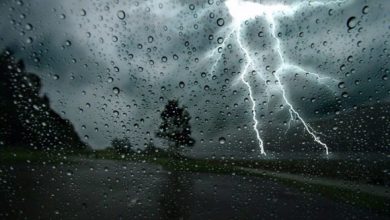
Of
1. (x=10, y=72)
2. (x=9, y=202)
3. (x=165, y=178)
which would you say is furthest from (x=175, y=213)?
(x=10, y=72)

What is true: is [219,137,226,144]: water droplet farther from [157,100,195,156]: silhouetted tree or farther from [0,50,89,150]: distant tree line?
[0,50,89,150]: distant tree line

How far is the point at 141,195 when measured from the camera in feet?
7.90

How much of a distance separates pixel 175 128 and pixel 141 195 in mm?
732

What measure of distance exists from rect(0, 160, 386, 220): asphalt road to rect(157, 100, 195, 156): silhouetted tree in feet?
0.79

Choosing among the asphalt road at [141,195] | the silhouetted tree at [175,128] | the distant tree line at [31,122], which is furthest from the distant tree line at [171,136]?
the distant tree line at [31,122]

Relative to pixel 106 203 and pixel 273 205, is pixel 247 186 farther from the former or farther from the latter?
pixel 106 203

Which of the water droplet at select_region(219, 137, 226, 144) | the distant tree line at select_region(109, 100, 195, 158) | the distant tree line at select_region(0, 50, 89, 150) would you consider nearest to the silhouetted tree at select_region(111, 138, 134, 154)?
the distant tree line at select_region(109, 100, 195, 158)

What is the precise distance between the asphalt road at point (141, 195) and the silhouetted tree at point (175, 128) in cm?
24

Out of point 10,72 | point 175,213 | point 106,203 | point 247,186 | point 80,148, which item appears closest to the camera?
point 10,72

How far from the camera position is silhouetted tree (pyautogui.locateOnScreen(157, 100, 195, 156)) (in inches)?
81.6

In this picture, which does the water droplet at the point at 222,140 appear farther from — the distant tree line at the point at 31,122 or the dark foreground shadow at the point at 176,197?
the distant tree line at the point at 31,122

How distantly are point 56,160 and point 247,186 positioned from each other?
1.53 m

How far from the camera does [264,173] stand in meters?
2.33

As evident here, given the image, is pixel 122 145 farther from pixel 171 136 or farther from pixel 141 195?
pixel 141 195
